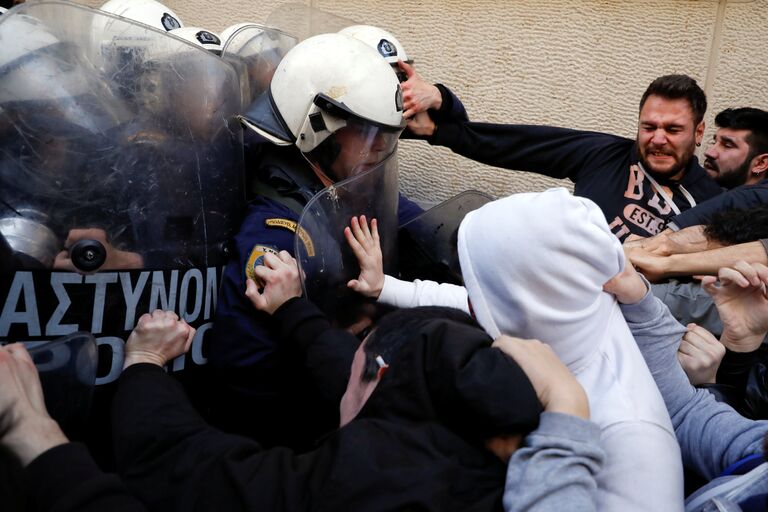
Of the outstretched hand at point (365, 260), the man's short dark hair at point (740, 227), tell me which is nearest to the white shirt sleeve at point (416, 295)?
the outstretched hand at point (365, 260)

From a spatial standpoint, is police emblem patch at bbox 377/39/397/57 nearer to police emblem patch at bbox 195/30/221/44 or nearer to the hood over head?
police emblem patch at bbox 195/30/221/44

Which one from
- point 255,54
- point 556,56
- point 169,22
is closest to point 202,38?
point 255,54

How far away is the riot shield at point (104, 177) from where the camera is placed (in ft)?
5.48

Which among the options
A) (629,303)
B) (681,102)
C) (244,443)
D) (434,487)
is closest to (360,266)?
(629,303)

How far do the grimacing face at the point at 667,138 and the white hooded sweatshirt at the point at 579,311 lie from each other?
1.97 meters

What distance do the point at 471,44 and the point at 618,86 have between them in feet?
2.82

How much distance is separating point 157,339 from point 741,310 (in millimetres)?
1683

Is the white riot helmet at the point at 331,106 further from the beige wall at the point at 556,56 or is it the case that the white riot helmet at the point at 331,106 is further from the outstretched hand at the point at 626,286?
the beige wall at the point at 556,56

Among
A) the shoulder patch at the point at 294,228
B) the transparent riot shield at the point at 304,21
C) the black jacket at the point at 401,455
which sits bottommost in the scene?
the shoulder patch at the point at 294,228

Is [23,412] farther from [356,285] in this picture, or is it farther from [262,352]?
[356,285]

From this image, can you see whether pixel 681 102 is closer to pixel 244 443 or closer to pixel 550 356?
pixel 550 356

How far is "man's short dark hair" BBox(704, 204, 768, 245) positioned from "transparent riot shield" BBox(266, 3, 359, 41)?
193 cm

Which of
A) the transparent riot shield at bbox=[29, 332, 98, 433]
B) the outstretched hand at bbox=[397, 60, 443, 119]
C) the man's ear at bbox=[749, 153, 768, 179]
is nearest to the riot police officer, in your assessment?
the transparent riot shield at bbox=[29, 332, 98, 433]

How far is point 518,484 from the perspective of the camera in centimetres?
114
